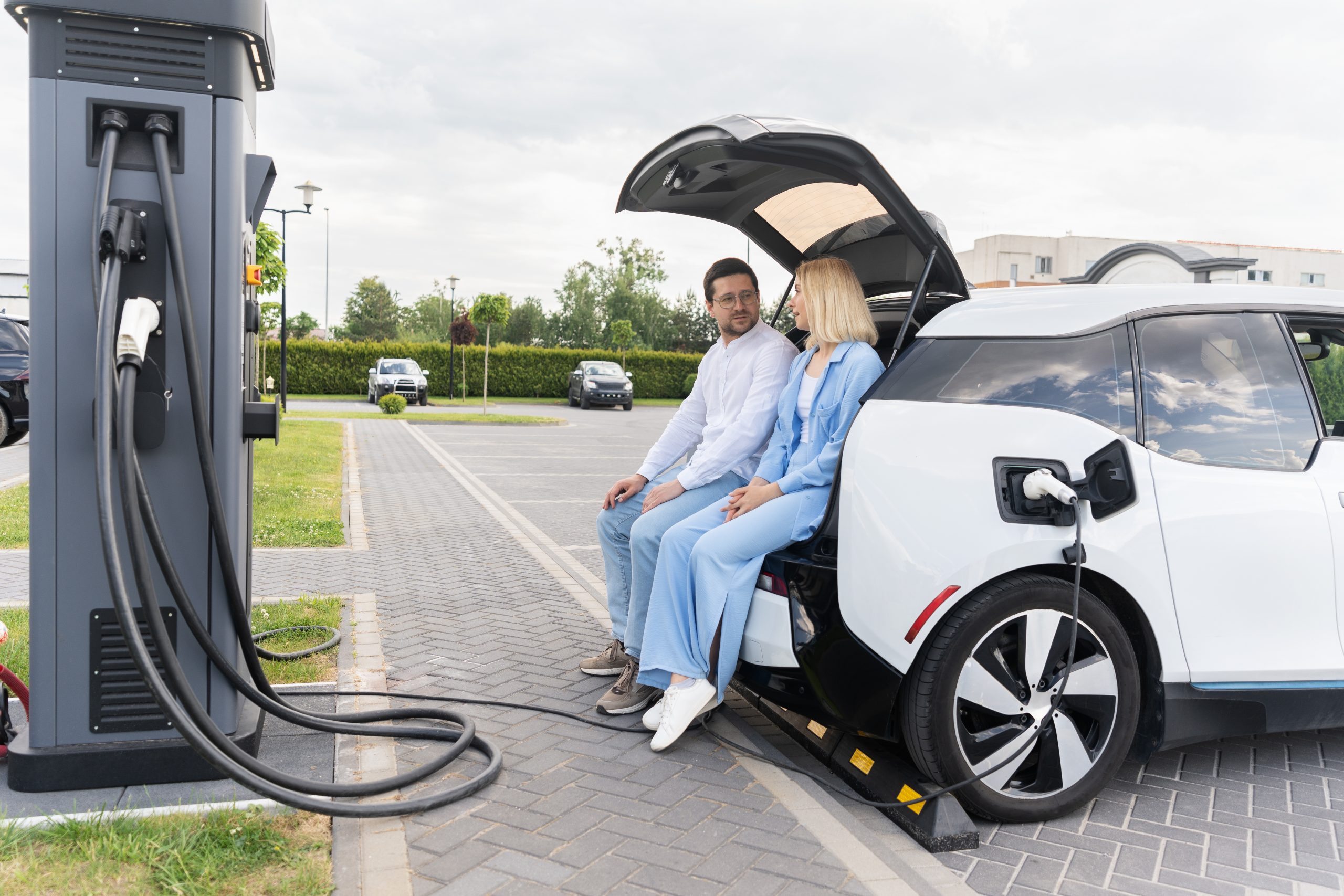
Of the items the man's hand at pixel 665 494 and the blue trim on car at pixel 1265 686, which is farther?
the man's hand at pixel 665 494

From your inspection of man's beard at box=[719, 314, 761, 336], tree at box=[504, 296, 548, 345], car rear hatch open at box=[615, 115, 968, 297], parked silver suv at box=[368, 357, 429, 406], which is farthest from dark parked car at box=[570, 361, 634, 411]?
tree at box=[504, 296, 548, 345]

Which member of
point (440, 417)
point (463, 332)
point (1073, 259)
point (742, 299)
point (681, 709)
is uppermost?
point (1073, 259)

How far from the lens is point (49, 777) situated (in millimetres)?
2959

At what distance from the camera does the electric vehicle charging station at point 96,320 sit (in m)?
2.87

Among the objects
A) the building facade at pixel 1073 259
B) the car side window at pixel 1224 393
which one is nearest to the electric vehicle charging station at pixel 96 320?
the car side window at pixel 1224 393

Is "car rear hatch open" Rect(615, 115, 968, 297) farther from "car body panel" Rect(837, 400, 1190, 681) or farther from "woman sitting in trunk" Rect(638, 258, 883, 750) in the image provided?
"car body panel" Rect(837, 400, 1190, 681)

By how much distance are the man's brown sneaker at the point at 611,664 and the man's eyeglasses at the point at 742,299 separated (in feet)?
5.12

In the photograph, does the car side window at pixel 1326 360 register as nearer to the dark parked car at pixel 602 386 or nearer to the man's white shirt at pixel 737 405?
the man's white shirt at pixel 737 405

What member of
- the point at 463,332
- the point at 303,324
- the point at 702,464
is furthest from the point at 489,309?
the point at 303,324

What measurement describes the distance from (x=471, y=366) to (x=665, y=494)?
127 feet

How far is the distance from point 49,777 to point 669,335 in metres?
61.5

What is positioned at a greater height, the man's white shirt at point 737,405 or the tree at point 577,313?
the tree at point 577,313

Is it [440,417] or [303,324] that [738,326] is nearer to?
[440,417]

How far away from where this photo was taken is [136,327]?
2734 millimetres
